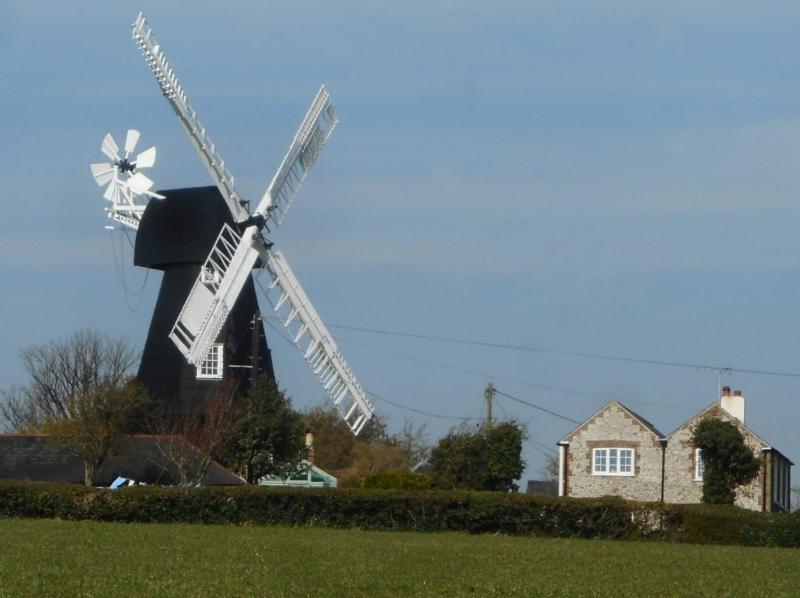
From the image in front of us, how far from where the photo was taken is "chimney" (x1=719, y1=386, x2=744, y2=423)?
172ft

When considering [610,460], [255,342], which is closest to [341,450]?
[610,460]

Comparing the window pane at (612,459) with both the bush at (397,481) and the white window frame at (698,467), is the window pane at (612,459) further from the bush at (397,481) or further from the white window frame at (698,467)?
the bush at (397,481)

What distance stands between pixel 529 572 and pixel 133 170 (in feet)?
94.4

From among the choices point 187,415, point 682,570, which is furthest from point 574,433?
point 682,570

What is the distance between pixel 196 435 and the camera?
152 ft

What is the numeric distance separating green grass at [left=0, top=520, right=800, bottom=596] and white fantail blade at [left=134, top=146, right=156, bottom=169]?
1742 cm

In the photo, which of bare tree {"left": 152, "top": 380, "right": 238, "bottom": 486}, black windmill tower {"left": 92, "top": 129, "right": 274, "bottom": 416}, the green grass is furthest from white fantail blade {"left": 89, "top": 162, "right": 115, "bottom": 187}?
the green grass

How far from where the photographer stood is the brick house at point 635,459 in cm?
5225

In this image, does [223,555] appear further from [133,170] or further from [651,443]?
[651,443]

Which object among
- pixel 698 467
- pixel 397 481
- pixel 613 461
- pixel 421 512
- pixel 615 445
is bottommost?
pixel 421 512

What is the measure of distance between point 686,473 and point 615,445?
2892mm

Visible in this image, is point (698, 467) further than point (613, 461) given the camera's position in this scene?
No

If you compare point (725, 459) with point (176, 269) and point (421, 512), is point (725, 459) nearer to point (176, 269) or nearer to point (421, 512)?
point (421, 512)

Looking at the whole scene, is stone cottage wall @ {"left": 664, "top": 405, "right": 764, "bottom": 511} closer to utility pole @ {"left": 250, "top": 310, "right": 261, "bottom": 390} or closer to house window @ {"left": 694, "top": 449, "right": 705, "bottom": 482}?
house window @ {"left": 694, "top": 449, "right": 705, "bottom": 482}
